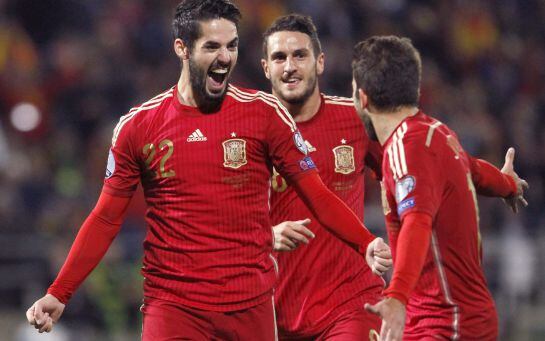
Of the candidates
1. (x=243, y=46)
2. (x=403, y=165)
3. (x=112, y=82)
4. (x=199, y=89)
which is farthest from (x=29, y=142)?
(x=403, y=165)

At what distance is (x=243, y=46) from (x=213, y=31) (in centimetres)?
722

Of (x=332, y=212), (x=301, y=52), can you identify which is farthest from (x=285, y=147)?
(x=301, y=52)

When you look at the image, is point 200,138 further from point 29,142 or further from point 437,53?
point 437,53

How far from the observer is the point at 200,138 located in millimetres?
5227

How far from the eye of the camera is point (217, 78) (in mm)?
5266

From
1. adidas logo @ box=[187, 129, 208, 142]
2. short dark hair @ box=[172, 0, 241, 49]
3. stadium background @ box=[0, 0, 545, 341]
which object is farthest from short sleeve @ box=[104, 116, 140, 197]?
stadium background @ box=[0, 0, 545, 341]

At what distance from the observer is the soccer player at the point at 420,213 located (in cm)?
429

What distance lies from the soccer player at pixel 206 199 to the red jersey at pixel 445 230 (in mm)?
587

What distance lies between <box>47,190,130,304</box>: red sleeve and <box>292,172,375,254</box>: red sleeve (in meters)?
0.85

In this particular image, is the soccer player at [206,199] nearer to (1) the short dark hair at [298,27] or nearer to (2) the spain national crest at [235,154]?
(2) the spain national crest at [235,154]

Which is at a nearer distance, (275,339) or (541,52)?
(275,339)

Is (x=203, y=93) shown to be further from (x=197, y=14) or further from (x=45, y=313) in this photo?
(x=45, y=313)

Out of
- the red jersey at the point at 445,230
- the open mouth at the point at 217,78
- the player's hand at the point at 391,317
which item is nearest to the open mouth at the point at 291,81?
the open mouth at the point at 217,78

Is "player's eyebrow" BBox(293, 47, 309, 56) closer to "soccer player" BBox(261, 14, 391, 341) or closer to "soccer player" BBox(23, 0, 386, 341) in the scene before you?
"soccer player" BBox(261, 14, 391, 341)
